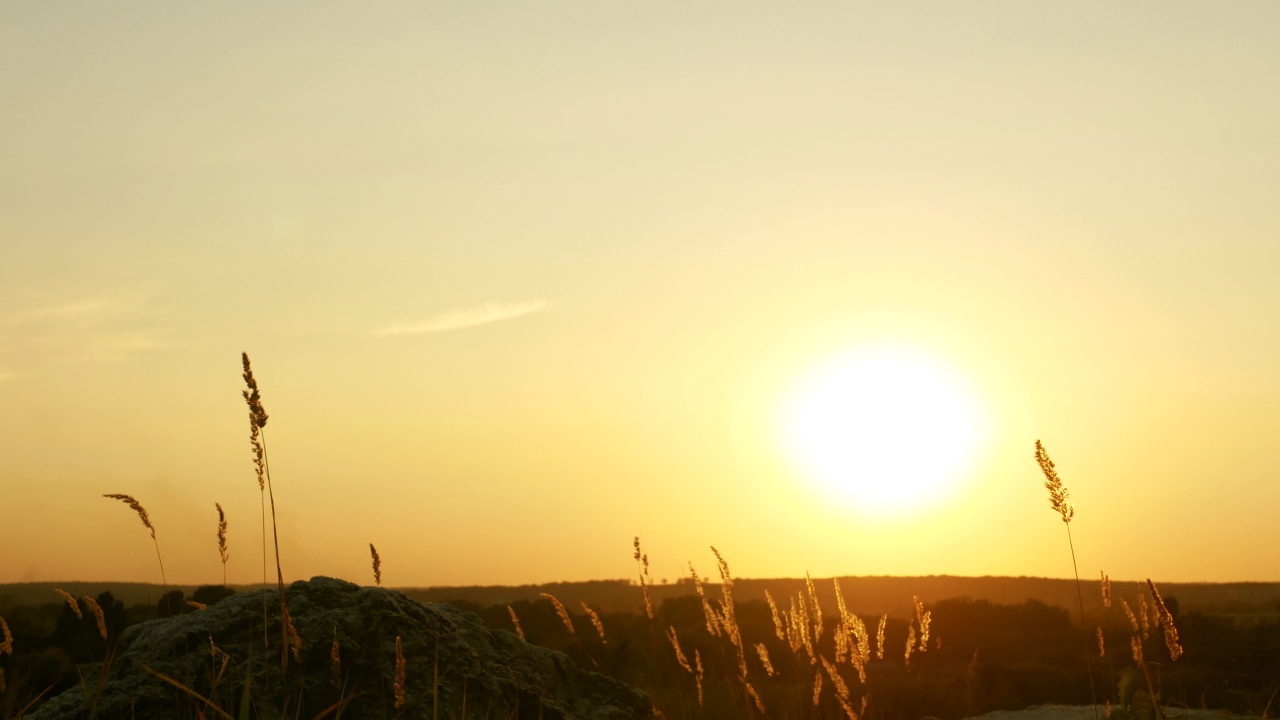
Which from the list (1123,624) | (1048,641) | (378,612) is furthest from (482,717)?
(1123,624)

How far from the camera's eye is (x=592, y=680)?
24.0 feet

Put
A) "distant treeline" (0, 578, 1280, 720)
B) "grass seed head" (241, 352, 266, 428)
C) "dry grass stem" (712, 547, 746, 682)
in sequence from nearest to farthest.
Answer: "grass seed head" (241, 352, 266, 428) < "dry grass stem" (712, 547, 746, 682) < "distant treeline" (0, 578, 1280, 720)

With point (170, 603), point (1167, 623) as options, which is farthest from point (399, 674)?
point (170, 603)

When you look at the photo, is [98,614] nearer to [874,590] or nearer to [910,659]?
[910,659]

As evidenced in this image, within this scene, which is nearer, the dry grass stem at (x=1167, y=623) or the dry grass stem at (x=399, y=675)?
the dry grass stem at (x=399, y=675)

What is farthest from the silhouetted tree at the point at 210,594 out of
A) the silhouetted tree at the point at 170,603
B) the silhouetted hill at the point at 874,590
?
the silhouetted hill at the point at 874,590

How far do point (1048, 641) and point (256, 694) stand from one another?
13148 mm

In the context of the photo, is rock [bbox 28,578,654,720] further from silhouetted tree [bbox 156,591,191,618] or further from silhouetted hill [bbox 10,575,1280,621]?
silhouetted hill [bbox 10,575,1280,621]

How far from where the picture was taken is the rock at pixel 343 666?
577 cm

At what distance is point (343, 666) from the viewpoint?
6215 millimetres

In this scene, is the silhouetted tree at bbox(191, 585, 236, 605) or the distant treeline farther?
the silhouetted tree at bbox(191, 585, 236, 605)

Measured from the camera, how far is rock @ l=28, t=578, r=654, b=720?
577cm

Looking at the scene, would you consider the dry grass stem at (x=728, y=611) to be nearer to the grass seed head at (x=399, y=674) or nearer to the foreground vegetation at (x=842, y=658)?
the foreground vegetation at (x=842, y=658)

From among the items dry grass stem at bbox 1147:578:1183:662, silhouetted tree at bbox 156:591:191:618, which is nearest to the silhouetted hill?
silhouetted tree at bbox 156:591:191:618
